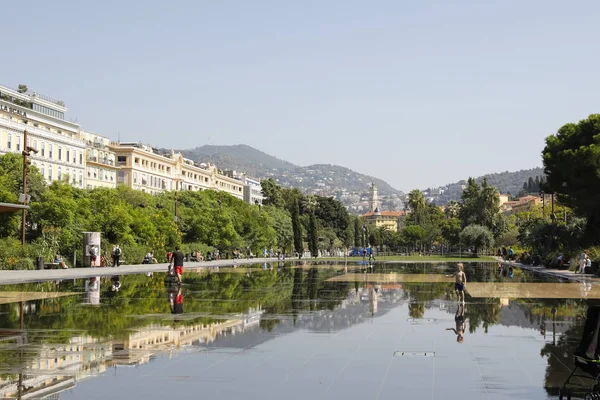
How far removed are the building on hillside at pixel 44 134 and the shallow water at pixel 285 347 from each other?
61.1 metres

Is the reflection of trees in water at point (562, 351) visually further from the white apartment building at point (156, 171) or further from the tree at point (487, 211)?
the white apartment building at point (156, 171)

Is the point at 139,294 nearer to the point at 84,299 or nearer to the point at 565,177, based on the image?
the point at 84,299

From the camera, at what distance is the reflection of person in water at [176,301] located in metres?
21.0

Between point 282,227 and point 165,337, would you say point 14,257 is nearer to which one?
point 165,337

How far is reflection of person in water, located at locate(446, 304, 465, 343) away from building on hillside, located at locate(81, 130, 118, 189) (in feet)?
317

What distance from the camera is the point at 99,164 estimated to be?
11594cm

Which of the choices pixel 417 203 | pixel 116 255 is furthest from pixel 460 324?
pixel 417 203

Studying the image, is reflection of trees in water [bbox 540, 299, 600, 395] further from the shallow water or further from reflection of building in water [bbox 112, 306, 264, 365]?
reflection of building in water [bbox 112, 306, 264, 365]

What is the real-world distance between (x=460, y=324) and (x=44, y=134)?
86.4m

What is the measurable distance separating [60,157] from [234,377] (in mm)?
95220

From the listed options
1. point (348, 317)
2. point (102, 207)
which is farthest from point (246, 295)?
point (102, 207)

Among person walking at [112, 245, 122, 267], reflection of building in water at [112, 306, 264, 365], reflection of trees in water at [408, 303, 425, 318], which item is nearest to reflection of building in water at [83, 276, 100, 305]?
reflection of building in water at [112, 306, 264, 365]

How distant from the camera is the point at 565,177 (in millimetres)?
55219

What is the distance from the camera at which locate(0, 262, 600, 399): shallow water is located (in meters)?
10.3
